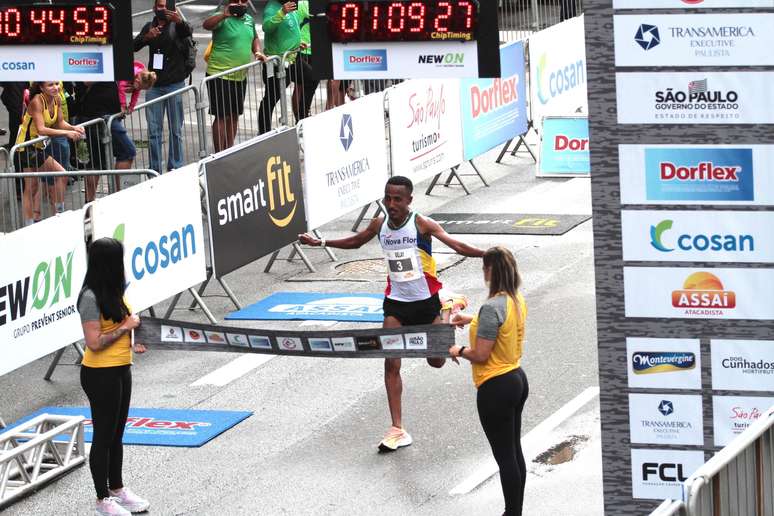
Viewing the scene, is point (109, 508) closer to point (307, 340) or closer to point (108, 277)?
point (108, 277)

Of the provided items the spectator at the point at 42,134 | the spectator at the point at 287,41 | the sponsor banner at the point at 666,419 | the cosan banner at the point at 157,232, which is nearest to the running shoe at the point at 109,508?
A: the cosan banner at the point at 157,232

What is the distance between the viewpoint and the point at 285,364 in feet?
46.9

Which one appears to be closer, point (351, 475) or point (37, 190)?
point (351, 475)

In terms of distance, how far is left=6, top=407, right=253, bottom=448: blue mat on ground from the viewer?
40.8ft

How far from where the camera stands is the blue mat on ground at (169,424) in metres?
12.4

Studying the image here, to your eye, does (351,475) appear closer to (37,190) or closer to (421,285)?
(421,285)

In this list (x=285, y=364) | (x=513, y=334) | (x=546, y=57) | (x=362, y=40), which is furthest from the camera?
(x=546, y=57)

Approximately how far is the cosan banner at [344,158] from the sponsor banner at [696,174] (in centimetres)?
912

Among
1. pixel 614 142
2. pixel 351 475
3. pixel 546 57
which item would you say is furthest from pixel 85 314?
pixel 546 57

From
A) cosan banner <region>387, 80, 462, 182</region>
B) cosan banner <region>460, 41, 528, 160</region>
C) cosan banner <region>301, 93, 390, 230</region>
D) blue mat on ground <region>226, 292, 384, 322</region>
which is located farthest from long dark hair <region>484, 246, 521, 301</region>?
cosan banner <region>460, 41, 528, 160</region>

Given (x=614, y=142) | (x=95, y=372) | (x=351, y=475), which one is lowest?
(x=351, y=475)

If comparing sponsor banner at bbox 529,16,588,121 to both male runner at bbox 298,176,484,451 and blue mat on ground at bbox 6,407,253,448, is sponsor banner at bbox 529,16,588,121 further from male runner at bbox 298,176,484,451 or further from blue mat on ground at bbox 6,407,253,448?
male runner at bbox 298,176,484,451

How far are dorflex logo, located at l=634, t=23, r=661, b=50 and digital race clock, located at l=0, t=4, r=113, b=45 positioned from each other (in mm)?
9939

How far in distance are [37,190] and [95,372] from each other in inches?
254
